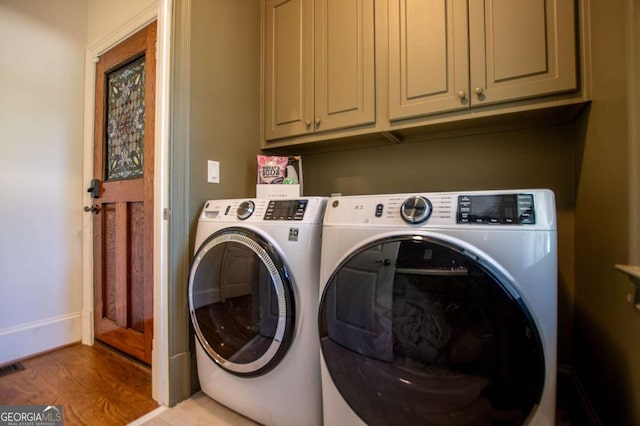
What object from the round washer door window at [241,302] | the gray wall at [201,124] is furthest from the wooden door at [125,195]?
the round washer door window at [241,302]

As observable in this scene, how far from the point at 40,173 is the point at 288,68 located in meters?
1.79

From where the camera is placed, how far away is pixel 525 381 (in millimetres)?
689

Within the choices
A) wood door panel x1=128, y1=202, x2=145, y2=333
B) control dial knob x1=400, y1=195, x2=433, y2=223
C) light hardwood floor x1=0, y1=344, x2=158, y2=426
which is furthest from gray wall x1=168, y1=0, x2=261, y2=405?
control dial knob x1=400, y1=195, x2=433, y2=223

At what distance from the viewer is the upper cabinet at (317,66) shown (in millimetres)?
1440

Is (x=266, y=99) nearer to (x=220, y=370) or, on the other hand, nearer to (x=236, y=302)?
(x=236, y=302)

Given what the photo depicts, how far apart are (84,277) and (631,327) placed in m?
2.86

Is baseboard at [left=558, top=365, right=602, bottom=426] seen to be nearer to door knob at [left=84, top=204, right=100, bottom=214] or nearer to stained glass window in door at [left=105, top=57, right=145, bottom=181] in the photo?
stained glass window in door at [left=105, top=57, right=145, bottom=181]

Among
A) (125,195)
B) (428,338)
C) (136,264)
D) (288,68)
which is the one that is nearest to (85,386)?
(136,264)

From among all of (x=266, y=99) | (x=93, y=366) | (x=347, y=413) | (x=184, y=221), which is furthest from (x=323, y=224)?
(x=93, y=366)

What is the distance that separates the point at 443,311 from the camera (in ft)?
2.49

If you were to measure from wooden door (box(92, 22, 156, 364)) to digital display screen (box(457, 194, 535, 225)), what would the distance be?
163 centimetres

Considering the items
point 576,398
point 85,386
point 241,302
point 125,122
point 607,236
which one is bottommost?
point 85,386

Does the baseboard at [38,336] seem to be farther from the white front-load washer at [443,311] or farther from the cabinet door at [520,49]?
the cabinet door at [520,49]

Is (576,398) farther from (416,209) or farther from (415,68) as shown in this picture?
(415,68)
